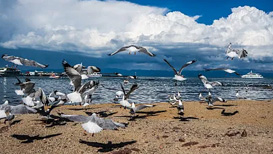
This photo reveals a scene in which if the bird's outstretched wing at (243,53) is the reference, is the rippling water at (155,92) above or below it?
below

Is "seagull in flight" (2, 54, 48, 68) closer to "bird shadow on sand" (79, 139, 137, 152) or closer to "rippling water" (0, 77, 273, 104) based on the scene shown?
"bird shadow on sand" (79, 139, 137, 152)

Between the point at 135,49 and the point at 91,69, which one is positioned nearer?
the point at 135,49

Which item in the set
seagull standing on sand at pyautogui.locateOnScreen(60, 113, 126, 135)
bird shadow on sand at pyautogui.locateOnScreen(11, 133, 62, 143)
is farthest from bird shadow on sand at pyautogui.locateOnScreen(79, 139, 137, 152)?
bird shadow on sand at pyautogui.locateOnScreen(11, 133, 62, 143)

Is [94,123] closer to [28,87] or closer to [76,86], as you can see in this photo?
[76,86]

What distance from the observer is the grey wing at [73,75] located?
836 centimetres

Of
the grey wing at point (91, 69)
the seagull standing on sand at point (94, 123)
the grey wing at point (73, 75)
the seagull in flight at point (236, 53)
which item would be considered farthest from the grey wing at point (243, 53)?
the seagull standing on sand at point (94, 123)

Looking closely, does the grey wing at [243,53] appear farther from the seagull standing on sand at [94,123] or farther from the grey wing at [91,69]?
the seagull standing on sand at [94,123]

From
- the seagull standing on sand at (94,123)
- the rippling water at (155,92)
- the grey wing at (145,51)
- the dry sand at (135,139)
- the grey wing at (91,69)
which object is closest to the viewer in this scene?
the seagull standing on sand at (94,123)

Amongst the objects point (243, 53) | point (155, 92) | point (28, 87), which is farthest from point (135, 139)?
point (155, 92)

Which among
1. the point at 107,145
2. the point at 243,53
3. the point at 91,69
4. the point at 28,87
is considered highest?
the point at 243,53

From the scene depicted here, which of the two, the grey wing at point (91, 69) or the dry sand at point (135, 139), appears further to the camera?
the grey wing at point (91, 69)

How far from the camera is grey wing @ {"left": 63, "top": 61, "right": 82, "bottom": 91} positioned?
836cm

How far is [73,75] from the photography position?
29.0 feet

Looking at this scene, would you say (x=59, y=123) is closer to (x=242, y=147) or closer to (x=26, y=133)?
(x=26, y=133)
